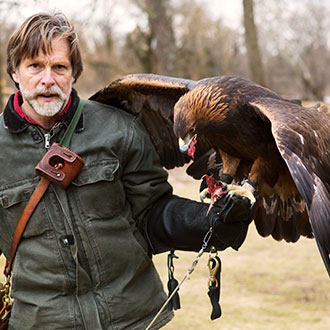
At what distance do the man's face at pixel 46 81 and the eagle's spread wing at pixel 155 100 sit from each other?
1.67 feet

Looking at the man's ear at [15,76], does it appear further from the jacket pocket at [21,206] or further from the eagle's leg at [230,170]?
the eagle's leg at [230,170]

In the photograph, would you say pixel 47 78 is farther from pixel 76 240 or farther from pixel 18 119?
pixel 76 240

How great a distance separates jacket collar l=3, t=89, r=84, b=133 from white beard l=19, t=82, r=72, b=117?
0.10 metres

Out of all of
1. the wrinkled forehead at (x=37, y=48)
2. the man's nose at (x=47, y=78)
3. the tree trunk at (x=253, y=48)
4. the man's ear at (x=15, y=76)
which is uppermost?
the tree trunk at (x=253, y=48)

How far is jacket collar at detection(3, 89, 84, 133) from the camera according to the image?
257 cm

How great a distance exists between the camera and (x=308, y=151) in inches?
103

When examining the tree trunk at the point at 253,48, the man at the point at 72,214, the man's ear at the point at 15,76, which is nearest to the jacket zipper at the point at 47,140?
the man at the point at 72,214

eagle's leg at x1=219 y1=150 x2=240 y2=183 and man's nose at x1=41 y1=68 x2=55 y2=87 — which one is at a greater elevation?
man's nose at x1=41 y1=68 x2=55 y2=87

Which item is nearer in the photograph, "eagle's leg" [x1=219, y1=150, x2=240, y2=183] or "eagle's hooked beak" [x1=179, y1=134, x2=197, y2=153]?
"eagle's hooked beak" [x1=179, y1=134, x2=197, y2=153]

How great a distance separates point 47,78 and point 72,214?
66 centimetres

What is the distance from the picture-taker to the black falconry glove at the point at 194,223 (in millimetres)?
2676

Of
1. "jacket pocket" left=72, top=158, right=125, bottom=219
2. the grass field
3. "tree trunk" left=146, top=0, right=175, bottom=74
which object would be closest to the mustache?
"jacket pocket" left=72, top=158, right=125, bottom=219

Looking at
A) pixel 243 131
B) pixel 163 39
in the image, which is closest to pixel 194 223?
pixel 243 131

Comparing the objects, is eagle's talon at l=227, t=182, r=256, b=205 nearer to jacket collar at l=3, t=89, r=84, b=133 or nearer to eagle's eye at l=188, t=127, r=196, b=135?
eagle's eye at l=188, t=127, r=196, b=135
